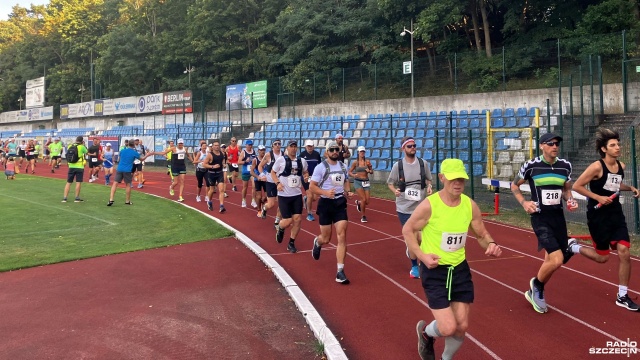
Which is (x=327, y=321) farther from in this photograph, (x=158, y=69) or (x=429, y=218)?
(x=158, y=69)

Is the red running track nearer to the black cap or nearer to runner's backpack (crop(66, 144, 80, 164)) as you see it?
the black cap

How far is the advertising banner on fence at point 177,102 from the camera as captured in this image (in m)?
41.6

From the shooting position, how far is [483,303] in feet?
19.7

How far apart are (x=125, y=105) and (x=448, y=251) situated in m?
52.7

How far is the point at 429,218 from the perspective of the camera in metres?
3.98

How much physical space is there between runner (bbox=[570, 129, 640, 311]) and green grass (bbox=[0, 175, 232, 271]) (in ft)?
23.8

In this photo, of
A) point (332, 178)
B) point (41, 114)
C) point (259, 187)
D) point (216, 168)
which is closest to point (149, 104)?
point (41, 114)

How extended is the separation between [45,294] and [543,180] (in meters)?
6.50

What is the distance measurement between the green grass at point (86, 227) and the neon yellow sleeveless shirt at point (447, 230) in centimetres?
691

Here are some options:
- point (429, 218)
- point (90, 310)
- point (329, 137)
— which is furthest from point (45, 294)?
point (329, 137)

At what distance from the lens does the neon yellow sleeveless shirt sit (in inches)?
155

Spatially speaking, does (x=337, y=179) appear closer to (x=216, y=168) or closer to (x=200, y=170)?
(x=216, y=168)

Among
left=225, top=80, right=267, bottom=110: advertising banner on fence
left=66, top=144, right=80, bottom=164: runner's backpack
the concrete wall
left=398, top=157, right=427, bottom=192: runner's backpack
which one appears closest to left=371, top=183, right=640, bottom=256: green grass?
left=398, top=157, right=427, bottom=192: runner's backpack

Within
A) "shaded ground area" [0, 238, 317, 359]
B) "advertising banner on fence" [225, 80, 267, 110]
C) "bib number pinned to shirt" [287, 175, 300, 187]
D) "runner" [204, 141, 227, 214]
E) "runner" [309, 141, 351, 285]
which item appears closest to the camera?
"shaded ground area" [0, 238, 317, 359]
